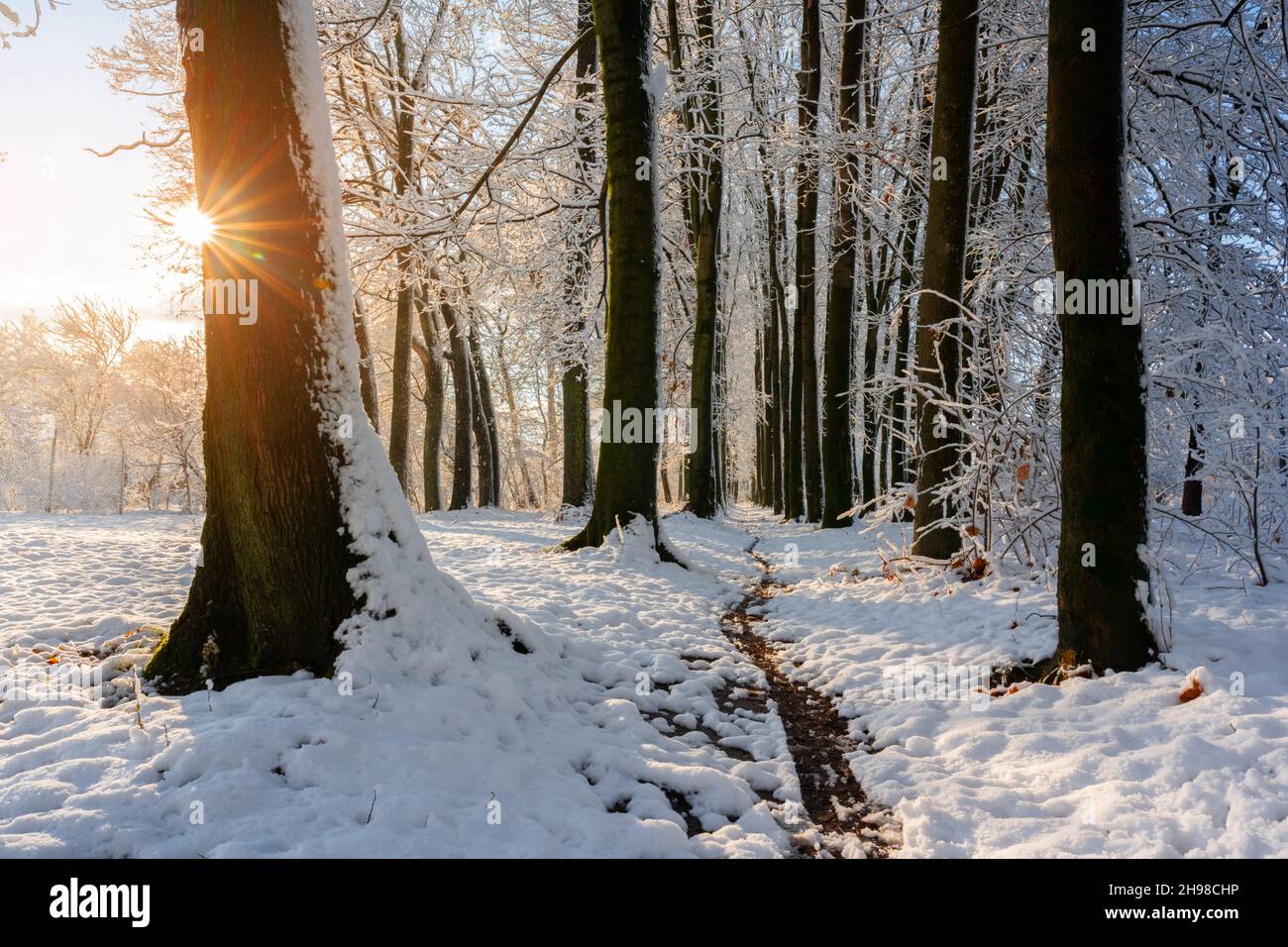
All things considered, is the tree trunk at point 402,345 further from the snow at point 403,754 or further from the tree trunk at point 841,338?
the snow at point 403,754

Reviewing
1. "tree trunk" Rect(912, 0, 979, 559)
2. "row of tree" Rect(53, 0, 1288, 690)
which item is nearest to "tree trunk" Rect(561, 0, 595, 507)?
"row of tree" Rect(53, 0, 1288, 690)

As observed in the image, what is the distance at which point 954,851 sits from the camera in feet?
8.80

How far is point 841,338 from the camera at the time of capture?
12164 mm

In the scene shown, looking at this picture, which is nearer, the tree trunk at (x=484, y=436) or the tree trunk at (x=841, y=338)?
the tree trunk at (x=841, y=338)

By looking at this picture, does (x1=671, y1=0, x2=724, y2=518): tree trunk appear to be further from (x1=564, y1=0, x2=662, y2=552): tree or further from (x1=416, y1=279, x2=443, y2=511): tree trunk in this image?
(x1=416, y1=279, x2=443, y2=511): tree trunk

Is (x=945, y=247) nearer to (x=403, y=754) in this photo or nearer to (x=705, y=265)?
(x=403, y=754)

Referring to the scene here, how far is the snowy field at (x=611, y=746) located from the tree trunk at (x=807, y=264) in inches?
354

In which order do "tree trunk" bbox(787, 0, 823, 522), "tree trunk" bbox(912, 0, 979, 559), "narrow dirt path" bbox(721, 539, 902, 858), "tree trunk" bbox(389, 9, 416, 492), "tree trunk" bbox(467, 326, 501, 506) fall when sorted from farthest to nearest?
"tree trunk" bbox(467, 326, 501, 506)
"tree trunk" bbox(389, 9, 416, 492)
"tree trunk" bbox(787, 0, 823, 522)
"tree trunk" bbox(912, 0, 979, 559)
"narrow dirt path" bbox(721, 539, 902, 858)

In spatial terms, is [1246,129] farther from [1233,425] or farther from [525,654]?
[525,654]

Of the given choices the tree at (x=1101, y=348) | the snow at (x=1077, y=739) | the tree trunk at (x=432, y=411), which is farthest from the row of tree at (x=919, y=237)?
the snow at (x=1077, y=739)

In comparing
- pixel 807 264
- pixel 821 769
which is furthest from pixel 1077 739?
pixel 807 264

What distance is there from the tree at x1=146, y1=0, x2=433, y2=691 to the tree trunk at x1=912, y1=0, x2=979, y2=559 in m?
5.55

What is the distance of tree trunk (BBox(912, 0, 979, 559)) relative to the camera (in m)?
6.91

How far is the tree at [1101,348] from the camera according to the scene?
12.0 ft
